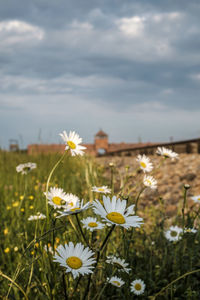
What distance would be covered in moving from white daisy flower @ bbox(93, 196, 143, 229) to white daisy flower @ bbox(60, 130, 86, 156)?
0.28 meters

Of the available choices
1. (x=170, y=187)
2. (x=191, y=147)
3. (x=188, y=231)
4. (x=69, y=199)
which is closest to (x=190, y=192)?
(x=170, y=187)

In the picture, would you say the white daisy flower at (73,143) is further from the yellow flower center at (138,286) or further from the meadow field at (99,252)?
the yellow flower center at (138,286)

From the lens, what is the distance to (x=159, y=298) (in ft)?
5.87

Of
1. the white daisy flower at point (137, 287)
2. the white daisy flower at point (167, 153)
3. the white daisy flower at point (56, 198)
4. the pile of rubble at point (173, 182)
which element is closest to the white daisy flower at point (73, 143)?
the white daisy flower at point (56, 198)

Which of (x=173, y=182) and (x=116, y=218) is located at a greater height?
(x=116, y=218)

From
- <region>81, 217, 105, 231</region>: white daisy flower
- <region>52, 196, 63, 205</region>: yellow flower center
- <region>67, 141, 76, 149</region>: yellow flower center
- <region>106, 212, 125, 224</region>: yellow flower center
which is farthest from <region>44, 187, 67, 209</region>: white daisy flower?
<region>106, 212, 125, 224</region>: yellow flower center

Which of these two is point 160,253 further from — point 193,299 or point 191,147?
point 191,147

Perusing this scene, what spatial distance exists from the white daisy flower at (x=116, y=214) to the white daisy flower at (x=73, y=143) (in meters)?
0.28

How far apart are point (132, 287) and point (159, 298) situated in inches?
12.1

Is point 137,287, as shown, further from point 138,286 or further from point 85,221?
point 85,221

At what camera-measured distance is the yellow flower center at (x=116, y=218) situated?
96 centimetres

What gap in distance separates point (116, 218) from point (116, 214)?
1.6 inches

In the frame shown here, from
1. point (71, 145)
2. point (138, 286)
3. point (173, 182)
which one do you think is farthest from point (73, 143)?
point (173, 182)

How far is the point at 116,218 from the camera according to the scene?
0.97 metres
